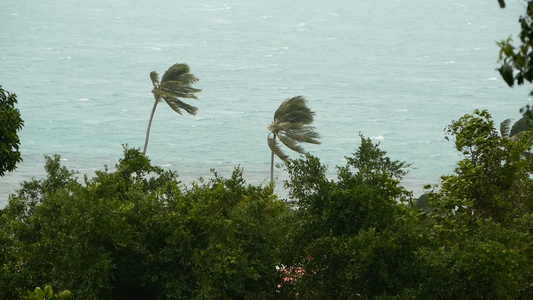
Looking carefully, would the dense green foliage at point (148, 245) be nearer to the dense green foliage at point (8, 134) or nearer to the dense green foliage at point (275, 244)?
the dense green foliage at point (275, 244)

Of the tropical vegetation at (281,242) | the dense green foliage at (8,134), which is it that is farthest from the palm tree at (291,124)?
the tropical vegetation at (281,242)

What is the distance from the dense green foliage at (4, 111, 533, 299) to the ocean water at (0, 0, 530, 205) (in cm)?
6443

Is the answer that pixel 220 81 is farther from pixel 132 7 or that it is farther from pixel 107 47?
pixel 132 7

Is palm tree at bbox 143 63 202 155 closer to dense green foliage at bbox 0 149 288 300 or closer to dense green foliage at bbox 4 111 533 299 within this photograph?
dense green foliage at bbox 4 111 533 299

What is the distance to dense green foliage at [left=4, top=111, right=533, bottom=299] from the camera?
1403cm

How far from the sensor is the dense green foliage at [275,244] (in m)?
14.0

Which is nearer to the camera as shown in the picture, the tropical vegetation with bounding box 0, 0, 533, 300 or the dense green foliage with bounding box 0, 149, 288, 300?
the tropical vegetation with bounding box 0, 0, 533, 300

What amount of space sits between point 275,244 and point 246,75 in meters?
120

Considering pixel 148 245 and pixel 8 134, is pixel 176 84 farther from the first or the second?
→ pixel 148 245

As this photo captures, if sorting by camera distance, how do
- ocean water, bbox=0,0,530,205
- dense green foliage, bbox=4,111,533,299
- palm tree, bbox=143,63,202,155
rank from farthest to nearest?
ocean water, bbox=0,0,530,205 → palm tree, bbox=143,63,202,155 → dense green foliage, bbox=4,111,533,299

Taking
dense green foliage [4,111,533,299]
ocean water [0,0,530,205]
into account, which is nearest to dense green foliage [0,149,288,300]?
dense green foliage [4,111,533,299]

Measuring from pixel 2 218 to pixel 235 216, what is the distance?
5048 mm

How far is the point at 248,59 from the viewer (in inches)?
5719

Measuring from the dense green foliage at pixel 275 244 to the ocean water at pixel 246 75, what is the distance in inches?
2537
